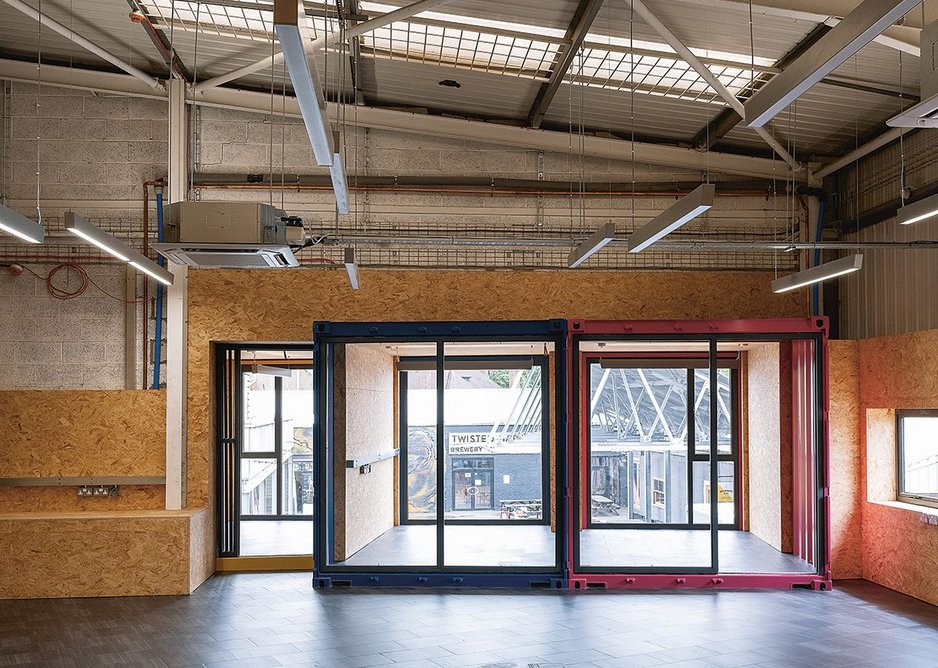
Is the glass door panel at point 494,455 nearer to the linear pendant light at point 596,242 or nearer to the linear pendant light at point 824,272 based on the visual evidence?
the linear pendant light at point 596,242

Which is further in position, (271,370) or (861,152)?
(271,370)

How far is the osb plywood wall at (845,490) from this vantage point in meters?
8.62

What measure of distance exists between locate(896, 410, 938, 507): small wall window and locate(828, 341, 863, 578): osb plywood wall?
402 mm

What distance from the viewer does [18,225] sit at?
5.36m

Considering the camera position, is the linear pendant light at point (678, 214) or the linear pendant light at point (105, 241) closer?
the linear pendant light at point (678, 214)

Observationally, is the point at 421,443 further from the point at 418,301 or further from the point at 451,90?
the point at 451,90

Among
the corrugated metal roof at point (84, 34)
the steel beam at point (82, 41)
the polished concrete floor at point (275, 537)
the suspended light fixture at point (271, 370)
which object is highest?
the corrugated metal roof at point (84, 34)

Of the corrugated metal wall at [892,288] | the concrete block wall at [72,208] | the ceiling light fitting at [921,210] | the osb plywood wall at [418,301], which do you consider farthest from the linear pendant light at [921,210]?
the concrete block wall at [72,208]

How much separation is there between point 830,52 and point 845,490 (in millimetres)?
6612

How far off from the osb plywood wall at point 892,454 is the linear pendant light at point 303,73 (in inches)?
228

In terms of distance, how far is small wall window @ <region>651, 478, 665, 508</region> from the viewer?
884cm

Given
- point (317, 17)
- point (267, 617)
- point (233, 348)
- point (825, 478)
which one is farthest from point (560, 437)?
point (317, 17)

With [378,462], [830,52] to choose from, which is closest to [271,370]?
[378,462]

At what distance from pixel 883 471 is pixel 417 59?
6.05m
